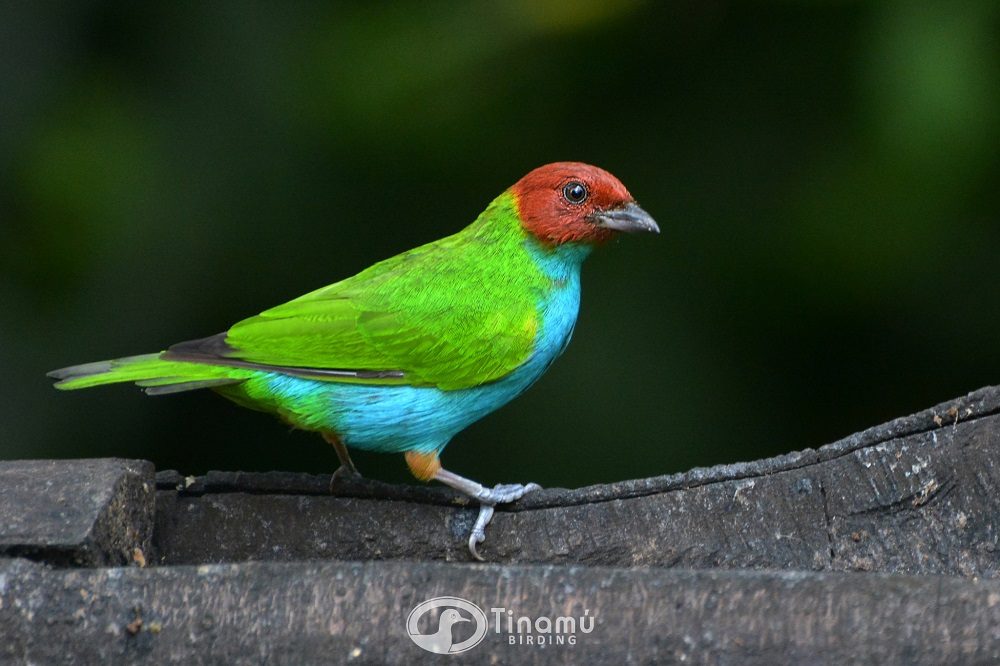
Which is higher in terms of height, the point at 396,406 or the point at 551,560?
the point at 396,406

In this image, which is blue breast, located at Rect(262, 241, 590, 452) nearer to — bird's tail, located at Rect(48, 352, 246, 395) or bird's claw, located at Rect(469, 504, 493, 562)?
bird's tail, located at Rect(48, 352, 246, 395)

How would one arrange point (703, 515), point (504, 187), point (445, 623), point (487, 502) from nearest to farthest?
point (445, 623) → point (703, 515) → point (487, 502) → point (504, 187)

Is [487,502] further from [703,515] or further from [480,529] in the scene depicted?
[703,515]

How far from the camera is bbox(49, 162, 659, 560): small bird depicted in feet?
11.8

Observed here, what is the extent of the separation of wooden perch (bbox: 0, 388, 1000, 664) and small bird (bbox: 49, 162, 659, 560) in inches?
15.4

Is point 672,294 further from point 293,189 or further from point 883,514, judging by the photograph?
point 883,514

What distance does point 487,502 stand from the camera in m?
3.23

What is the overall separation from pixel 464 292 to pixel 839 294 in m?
1.74

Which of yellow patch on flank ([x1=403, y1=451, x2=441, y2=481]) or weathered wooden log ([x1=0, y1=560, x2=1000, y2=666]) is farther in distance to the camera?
yellow patch on flank ([x1=403, y1=451, x2=441, y2=481])

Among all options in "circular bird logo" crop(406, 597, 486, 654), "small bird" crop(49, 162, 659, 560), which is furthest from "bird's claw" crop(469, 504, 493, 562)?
"circular bird logo" crop(406, 597, 486, 654)

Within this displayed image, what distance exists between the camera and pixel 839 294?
191 inches

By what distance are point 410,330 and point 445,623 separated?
5.66 feet

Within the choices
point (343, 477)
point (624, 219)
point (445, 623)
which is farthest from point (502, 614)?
point (624, 219)

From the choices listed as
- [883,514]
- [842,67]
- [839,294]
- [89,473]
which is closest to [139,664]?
[89,473]
